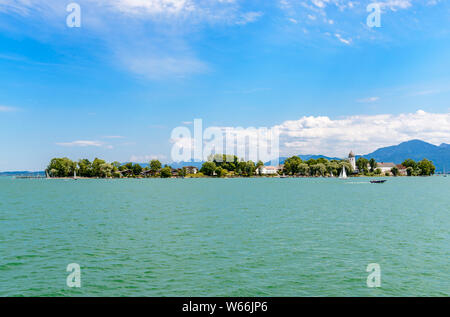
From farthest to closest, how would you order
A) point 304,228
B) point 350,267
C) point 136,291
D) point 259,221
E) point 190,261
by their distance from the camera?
point 259,221 < point 304,228 < point 190,261 < point 350,267 < point 136,291

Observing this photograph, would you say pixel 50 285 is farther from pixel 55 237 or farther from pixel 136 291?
pixel 55 237

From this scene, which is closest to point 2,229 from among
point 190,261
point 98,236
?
point 98,236

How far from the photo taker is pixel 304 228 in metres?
39.8

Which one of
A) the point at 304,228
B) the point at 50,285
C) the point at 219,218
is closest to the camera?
the point at 50,285

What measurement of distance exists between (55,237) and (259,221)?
24.4m

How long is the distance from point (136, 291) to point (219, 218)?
30161 mm

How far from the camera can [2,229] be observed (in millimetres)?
41719

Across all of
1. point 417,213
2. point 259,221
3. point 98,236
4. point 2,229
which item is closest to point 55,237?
point 98,236
